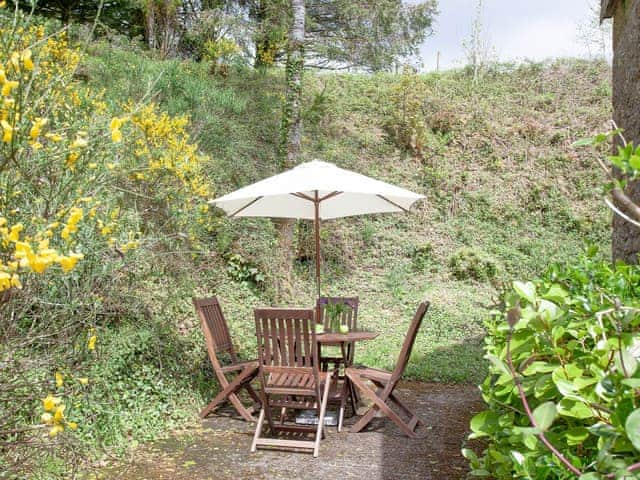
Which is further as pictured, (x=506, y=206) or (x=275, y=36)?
(x=275, y=36)

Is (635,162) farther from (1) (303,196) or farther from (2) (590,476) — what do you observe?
(1) (303,196)

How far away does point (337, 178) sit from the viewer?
5227mm

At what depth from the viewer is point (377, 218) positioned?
1191cm

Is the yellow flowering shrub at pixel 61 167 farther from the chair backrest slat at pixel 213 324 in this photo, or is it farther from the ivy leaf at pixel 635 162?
the ivy leaf at pixel 635 162

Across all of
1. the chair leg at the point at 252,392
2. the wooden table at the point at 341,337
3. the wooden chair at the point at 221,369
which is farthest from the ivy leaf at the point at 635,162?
the chair leg at the point at 252,392

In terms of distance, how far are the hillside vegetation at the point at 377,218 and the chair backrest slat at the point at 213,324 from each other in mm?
465

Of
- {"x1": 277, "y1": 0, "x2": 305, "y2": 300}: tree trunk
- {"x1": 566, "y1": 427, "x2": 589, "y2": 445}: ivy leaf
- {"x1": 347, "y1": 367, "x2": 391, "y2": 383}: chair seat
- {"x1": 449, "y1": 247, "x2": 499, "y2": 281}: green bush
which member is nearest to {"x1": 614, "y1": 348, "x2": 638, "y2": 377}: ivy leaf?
{"x1": 566, "y1": 427, "x2": 589, "y2": 445}: ivy leaf

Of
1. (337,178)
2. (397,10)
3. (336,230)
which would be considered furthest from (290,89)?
(397,10)

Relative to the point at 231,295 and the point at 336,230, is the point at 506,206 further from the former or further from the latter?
the point at 231,295

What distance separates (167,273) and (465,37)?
1233 centimetres

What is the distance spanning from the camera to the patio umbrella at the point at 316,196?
5.12m

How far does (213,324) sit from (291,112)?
5277mm

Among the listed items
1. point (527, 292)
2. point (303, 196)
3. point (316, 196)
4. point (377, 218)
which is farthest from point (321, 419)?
point (377, 218)

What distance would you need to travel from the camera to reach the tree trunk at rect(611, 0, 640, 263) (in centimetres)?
423
